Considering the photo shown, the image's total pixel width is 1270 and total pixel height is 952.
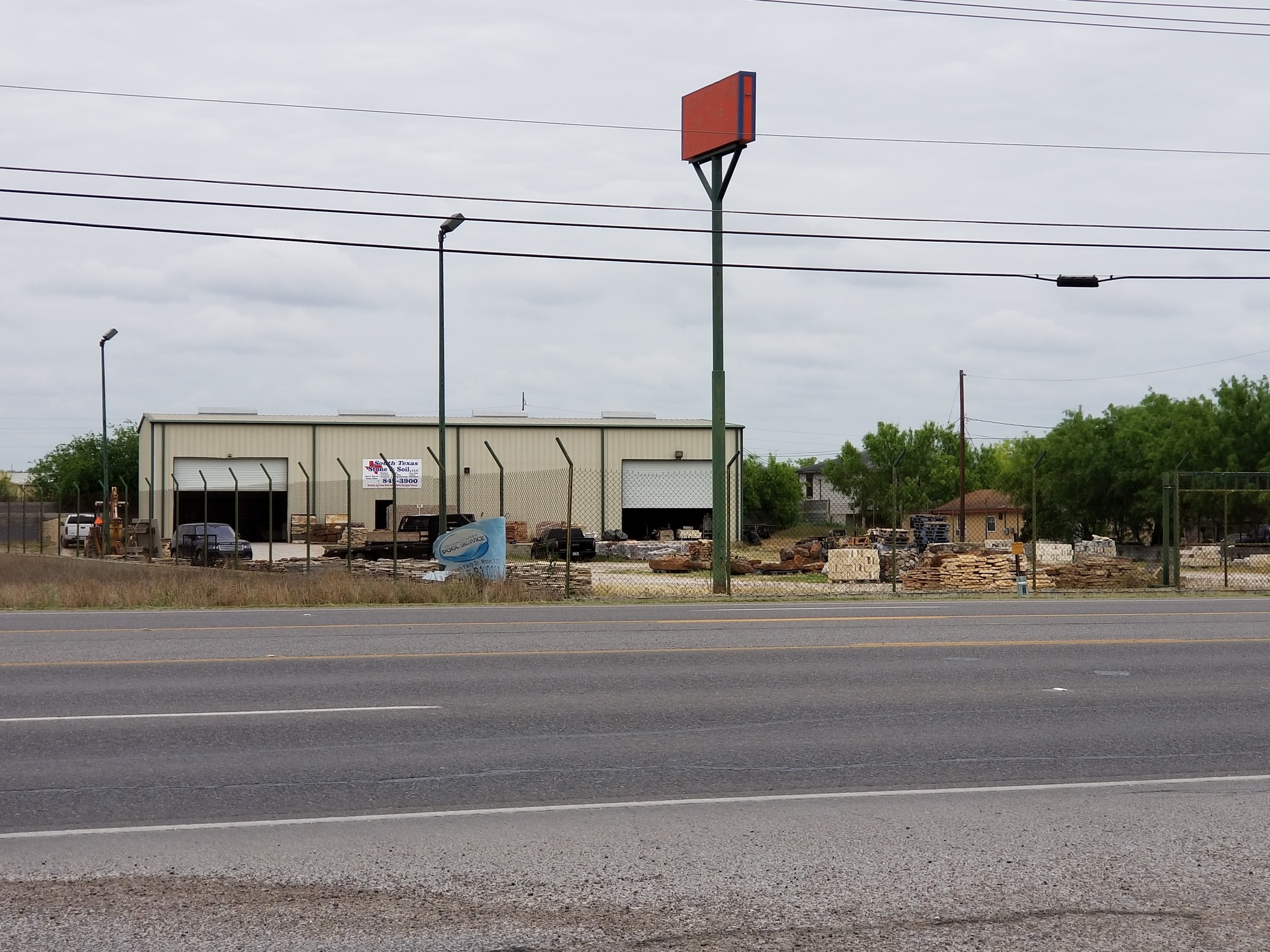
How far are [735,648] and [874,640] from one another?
1.93 metres

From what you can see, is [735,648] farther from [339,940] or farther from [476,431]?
[476,431]

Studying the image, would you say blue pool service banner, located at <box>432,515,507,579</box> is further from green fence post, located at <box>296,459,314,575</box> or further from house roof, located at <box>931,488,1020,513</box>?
house roof, located at <box>931,488,1020,513</box>

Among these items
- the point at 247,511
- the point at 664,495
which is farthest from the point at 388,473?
the point at 664,495

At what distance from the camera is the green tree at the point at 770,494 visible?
108 m

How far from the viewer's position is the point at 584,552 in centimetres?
4719

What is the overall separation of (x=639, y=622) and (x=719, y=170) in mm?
11665

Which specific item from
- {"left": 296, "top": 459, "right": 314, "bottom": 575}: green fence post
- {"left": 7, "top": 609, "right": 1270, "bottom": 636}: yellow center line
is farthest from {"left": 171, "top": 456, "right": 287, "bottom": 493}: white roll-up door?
{"left": 7, "top": 609, "right": 1270, "bottom": 636}: yellow center line

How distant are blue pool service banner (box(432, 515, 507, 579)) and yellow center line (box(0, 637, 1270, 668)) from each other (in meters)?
10.5

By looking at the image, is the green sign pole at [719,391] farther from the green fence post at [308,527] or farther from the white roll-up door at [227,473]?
the white roll-up door at [227,473]

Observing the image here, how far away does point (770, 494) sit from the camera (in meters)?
110

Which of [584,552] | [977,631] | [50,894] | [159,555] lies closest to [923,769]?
[50,894]

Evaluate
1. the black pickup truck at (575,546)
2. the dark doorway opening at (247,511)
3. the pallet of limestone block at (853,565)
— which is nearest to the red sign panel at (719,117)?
the pallet of limestone block at (853,565)

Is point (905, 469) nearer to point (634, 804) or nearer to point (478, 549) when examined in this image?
point (478, 549)

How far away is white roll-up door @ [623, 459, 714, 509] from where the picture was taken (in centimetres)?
6556
